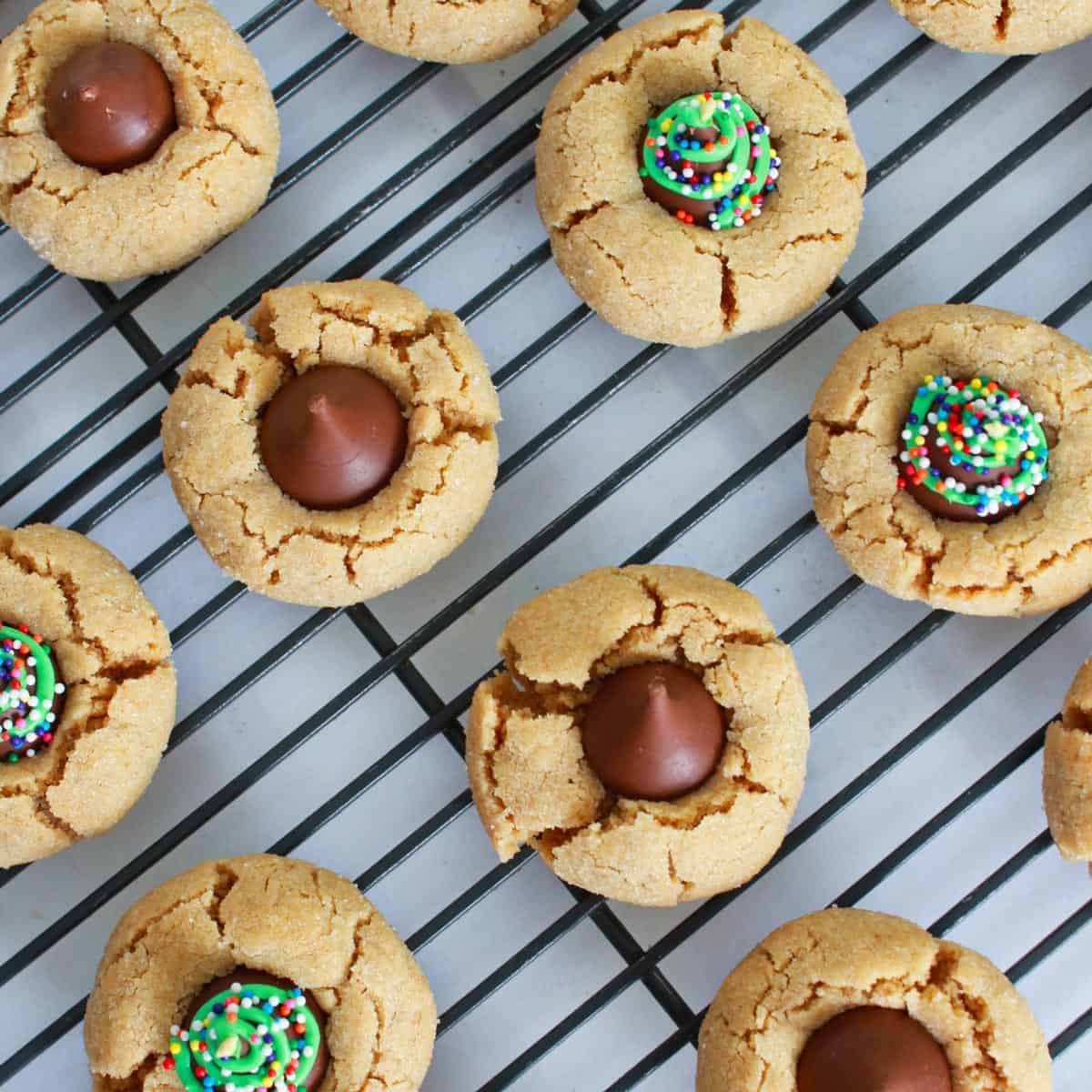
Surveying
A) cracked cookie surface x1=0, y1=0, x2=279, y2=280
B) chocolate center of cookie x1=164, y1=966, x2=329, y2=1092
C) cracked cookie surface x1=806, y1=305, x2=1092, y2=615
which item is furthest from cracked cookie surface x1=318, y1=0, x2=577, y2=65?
chocolate center of cookie x1=164, y1=966, x2=329, y2=1092

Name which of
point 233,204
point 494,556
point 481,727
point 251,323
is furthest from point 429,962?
point 233,204

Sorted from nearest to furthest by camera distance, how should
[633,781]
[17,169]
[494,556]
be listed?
[633,781]
[17,169]
[494,556]

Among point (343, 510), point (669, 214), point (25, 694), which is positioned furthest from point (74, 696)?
point (669, 214)

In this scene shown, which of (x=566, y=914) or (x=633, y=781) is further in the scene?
(x=566, y=914)

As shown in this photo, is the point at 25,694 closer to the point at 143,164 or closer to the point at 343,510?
the point at 343,510

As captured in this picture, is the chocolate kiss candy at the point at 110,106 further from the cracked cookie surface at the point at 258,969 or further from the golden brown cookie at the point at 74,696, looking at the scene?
the cracked cookie surface at the point at 258,969

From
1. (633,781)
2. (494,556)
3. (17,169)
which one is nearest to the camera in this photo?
(633,781)

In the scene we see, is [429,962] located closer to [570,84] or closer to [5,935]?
[5,935]

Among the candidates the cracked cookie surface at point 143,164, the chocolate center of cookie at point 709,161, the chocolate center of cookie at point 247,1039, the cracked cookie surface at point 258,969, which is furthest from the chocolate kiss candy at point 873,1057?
the cracked cookie surface at point 143,164
